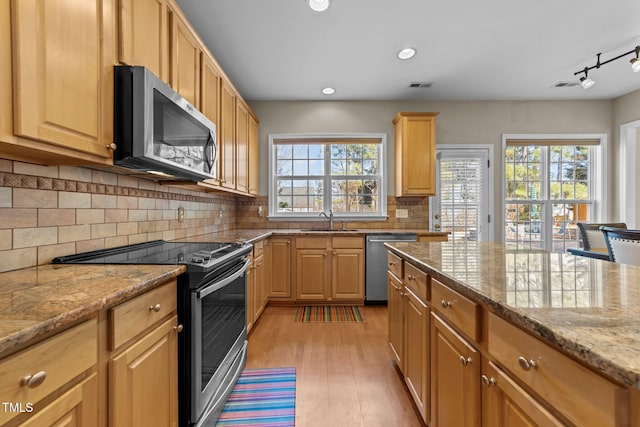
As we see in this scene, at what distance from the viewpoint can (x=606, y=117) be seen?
13.3ft

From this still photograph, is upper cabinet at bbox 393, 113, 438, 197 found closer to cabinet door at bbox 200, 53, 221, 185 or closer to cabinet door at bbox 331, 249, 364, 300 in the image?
cabinet door at bbox 331, 249, 364, 300

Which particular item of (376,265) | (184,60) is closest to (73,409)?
(184,60)

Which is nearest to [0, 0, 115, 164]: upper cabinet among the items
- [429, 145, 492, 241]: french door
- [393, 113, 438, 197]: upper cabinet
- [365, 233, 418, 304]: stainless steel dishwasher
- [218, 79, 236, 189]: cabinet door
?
[218, 79, 236, 189]: cabinet door

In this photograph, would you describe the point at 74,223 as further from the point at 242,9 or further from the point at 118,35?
the point at 242,9

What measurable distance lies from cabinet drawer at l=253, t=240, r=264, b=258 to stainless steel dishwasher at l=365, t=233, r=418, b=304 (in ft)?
4.17

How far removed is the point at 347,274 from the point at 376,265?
0.37 m

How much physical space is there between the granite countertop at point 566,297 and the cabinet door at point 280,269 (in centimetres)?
216

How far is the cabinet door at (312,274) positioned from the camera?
3.47 meters

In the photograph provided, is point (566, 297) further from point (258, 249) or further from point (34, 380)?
point (258, 249)

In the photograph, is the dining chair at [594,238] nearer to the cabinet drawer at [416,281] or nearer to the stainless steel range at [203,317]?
the cabinet drawer at [416,281]

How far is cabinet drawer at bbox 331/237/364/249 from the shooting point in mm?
3480

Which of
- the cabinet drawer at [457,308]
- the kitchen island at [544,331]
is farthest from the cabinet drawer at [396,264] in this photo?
the cabinet drawer at [457,308]

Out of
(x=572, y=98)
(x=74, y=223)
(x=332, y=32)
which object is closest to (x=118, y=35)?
(x=74, y=223)

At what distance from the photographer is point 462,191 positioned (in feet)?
13.3
